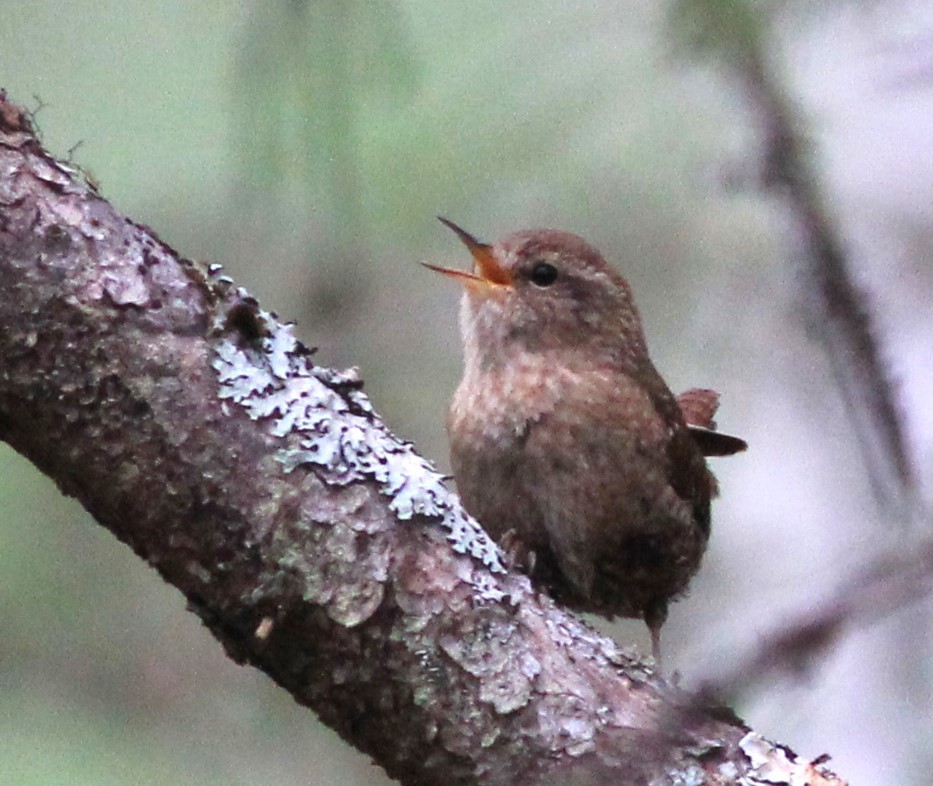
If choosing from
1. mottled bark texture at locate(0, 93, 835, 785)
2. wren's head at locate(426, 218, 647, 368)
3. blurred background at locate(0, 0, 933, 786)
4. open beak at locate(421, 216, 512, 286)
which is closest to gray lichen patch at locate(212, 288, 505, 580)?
mottled bark texture at locate(0, 93, 835, 785)

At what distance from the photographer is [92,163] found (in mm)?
4637

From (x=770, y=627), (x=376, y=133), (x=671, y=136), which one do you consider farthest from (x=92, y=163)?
(x=770, y=627)

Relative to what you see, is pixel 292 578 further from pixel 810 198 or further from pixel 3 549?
pixel 3 549

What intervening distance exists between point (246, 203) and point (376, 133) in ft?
2.50

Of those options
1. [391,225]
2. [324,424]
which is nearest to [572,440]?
[324,424]

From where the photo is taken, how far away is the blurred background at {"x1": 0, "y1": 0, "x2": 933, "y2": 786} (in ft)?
10.2

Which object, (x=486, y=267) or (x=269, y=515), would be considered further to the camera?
(x=486, y=267)

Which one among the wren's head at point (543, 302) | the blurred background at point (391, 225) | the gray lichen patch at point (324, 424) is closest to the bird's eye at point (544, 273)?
the wren's head at point (543, 302)

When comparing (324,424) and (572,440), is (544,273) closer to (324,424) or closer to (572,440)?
(572,440)

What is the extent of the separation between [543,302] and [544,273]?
5.0 inches

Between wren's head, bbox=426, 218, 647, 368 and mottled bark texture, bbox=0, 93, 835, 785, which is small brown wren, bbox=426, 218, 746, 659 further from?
mottled bark texture, bbox=0, 93, 835, 785

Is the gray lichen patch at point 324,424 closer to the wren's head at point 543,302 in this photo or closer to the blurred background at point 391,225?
the blurred background at point 391,225

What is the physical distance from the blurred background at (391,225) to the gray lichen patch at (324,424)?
0.53 meters

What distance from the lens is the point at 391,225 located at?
13.1 ft
